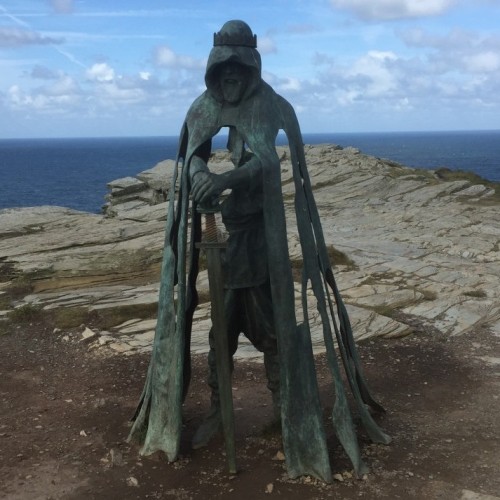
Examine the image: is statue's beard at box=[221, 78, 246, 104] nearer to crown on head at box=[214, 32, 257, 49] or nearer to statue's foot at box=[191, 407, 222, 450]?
crown on head at box=[214, 32, 257, 49]

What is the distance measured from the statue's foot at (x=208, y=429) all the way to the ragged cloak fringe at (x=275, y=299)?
1.31ft

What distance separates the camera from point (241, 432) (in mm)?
6730

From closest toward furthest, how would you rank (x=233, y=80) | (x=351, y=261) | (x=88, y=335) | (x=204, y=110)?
(x=233, y=80) < (x=204, y=110) < (x=88, y=335) < (x=351, y=261)

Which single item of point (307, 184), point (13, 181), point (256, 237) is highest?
point (307, 184)

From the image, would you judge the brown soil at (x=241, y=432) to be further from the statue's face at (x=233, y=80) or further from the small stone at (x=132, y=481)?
the statue's face at (x=233, y=80)

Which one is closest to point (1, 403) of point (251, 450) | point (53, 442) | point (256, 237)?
point (53, 442)

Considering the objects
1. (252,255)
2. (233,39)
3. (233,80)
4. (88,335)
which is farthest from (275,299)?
(88,335)

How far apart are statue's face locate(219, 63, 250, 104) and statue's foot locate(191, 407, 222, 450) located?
319cm

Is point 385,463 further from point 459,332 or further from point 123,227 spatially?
point 123,227

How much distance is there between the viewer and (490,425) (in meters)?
6.92

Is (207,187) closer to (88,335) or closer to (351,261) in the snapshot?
(88,335)

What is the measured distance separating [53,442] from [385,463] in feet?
11.3

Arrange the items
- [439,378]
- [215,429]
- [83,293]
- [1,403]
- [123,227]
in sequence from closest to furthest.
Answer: [215,429] → [1,403] → [439,378] → [83,293] → [123,227]

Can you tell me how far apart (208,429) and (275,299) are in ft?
5.59
